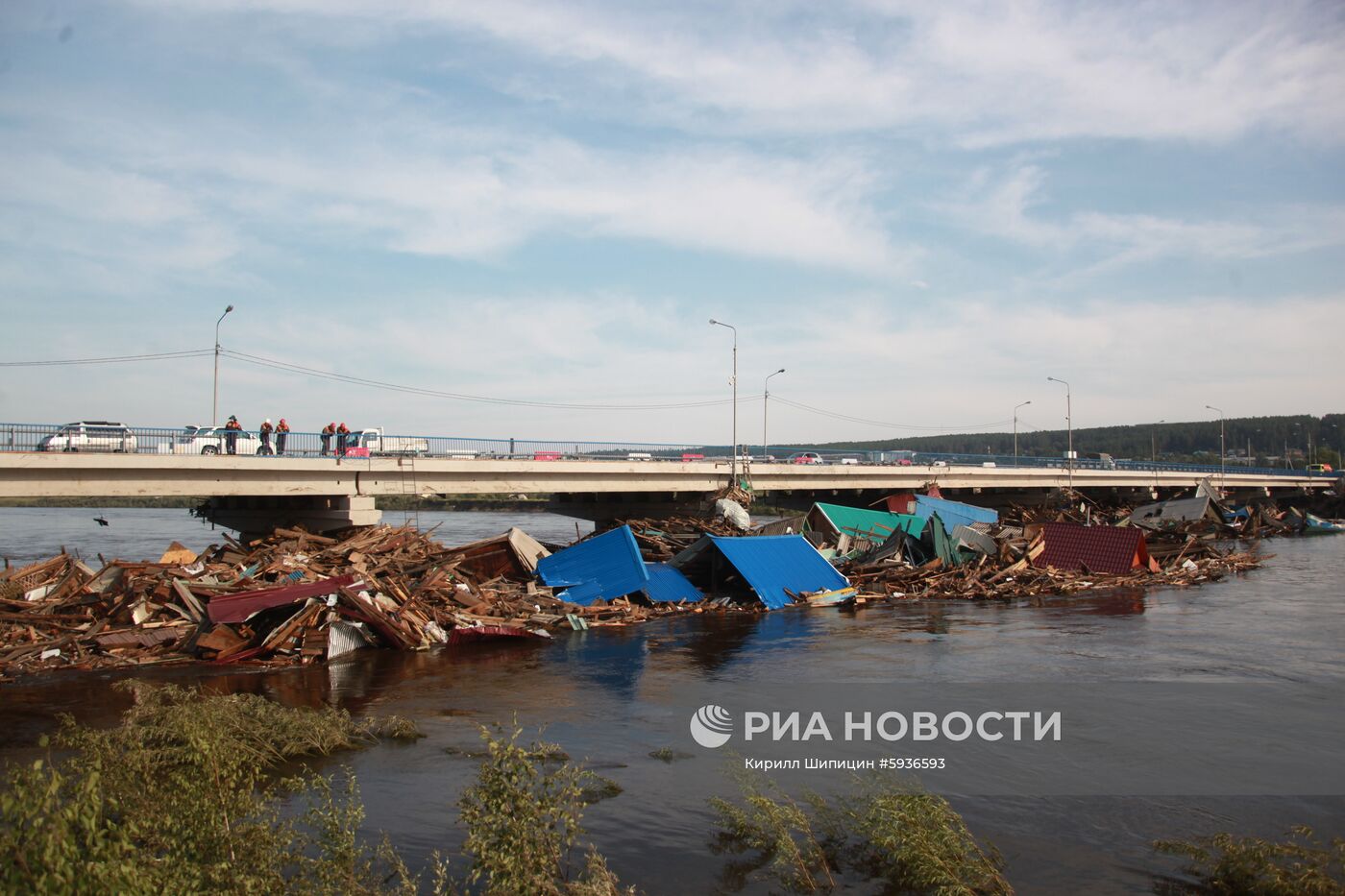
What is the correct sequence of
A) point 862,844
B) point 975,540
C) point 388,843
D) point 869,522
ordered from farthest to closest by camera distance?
point 869,522, point 975,540, point 862,844, point 388,843

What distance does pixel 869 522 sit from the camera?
106 feet

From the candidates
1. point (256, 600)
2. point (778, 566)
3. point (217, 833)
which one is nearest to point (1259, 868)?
point (217, 833)

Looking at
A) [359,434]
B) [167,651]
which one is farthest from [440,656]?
[359,434]

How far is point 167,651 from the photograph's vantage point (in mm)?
15703

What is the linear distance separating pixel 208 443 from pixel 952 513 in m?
26.8

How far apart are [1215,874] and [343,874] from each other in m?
6.53

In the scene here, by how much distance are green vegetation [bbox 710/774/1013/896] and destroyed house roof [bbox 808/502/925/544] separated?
22.9 meters

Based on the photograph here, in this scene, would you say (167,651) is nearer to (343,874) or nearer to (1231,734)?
(343,874)

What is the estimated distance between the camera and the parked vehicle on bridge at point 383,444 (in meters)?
29.2

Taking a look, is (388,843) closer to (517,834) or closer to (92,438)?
(517,834)

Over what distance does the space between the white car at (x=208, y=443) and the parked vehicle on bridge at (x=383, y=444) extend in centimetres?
294

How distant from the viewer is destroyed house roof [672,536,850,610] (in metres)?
23.0

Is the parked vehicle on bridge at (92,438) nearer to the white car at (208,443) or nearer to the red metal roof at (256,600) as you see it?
the white car at (208,443)

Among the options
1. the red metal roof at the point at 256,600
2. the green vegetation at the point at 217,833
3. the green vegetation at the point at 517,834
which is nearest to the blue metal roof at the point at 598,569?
the red metal roof at the point at 256,600
